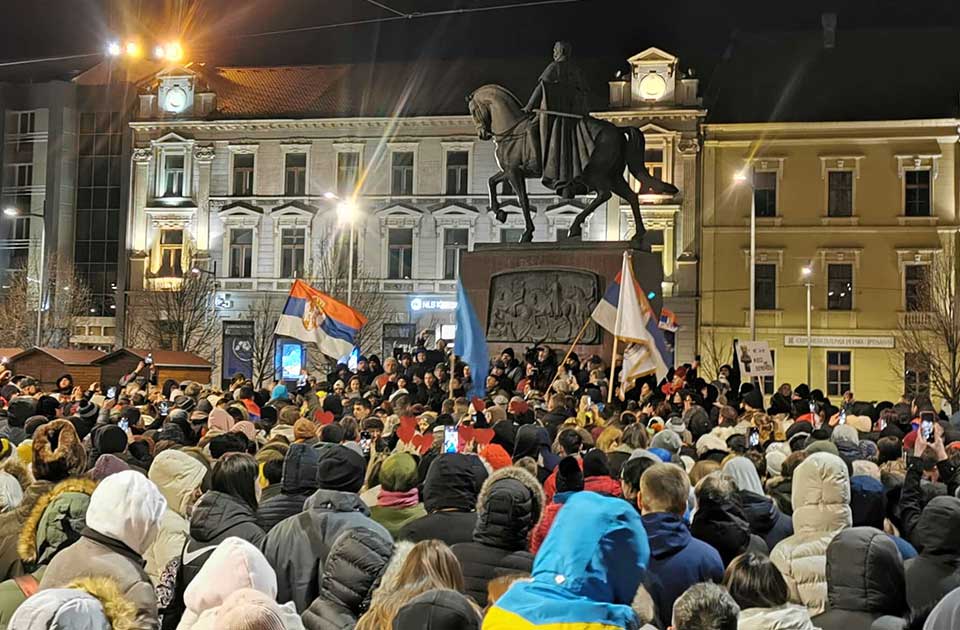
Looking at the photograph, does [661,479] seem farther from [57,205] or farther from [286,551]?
[57,205]

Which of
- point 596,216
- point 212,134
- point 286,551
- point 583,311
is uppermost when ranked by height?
point 212,134

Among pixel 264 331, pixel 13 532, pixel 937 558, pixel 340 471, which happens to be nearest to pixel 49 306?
pixel 264 331

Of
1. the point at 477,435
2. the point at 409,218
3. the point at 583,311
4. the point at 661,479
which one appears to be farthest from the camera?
the point at 409,218

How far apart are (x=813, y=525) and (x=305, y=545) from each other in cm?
266

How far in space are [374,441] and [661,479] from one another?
217 inches

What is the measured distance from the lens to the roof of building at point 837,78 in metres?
53.9

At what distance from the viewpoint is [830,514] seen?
21.5 feet

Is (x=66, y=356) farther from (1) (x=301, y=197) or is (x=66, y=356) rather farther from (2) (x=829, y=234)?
(2) (x=829, y=234)

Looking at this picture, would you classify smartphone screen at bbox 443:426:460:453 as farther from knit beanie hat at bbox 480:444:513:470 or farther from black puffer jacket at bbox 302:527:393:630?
black puffer jacket at bbox 302:527:393:630

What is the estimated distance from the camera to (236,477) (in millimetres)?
6973

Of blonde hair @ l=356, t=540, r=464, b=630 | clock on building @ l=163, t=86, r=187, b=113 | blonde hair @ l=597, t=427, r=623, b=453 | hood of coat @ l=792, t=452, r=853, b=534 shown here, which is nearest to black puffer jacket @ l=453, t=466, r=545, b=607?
blonde hair @ l=356, t=540, r=464, b=630

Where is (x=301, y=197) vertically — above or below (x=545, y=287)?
above

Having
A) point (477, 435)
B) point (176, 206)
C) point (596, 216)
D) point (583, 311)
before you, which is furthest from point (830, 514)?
point (176, 206)

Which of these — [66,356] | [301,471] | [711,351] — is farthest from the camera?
[711,351]
